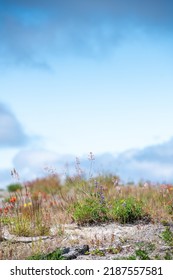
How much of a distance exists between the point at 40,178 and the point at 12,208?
9095mm

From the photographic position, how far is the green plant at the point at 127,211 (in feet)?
34.1

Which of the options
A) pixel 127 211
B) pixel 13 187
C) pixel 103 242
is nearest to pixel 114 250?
pixel 103 242

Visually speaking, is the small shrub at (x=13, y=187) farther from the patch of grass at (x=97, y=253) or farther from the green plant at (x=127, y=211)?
the patch of grass at (x=97, y=253)

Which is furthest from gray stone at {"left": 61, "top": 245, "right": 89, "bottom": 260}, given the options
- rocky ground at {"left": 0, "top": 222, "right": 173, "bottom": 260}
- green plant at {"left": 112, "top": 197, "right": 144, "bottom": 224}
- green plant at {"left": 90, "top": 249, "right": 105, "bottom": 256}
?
green plant at {"left": 112, "top": 197, "right": 144, "bottom": 224}

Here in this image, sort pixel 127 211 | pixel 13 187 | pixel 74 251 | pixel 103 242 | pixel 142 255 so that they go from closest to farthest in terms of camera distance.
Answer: pixel 142 255, pixel 74 251, pixel 103 242, pixel 127 211, pixel 13 187

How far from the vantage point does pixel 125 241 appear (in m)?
9.11

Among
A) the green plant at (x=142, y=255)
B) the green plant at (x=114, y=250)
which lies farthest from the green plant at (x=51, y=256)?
the green plant at (x=142, y=255)

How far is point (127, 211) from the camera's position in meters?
10.4

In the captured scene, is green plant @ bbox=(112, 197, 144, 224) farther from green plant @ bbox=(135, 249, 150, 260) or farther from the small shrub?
the small shrub

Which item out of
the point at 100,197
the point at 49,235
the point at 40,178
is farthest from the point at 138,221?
the point at 40,178

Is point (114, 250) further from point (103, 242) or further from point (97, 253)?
point (103, 242)

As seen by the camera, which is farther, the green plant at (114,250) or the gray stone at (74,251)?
the green plant at (114,250)

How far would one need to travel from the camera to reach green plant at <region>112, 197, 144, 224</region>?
409 inches
